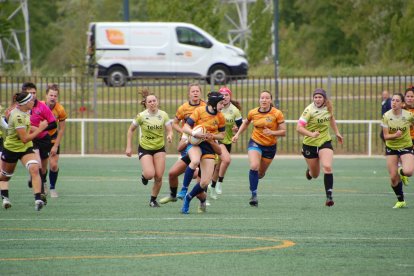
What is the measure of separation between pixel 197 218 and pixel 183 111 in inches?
128

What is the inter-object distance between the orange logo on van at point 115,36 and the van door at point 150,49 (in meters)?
0.37

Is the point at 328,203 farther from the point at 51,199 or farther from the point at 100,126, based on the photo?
the point at 100,126

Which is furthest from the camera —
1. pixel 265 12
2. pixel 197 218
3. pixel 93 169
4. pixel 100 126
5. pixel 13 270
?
pixel 265 12

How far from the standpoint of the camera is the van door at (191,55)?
39938mm

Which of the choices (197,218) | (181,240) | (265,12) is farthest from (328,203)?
(265,12)

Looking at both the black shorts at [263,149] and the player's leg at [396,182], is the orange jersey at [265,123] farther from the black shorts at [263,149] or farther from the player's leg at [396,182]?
the player's leg at [396,182]

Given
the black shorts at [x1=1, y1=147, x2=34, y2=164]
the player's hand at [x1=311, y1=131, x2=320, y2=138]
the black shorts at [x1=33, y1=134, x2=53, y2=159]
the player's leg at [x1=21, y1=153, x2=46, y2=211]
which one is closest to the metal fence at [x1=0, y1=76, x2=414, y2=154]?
the black shorts at [x1=33, y1=134, x2=53, y2=159]

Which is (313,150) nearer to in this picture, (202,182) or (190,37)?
(202,182)

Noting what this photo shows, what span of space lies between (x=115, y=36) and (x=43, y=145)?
2137 centimetres

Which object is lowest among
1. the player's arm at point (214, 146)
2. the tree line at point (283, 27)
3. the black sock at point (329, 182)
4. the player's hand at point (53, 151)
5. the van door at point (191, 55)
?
the black sock at point (329, 182)

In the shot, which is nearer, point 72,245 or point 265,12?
point 72,245

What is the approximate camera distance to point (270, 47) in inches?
2240

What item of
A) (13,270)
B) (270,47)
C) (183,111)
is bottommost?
(13,270)

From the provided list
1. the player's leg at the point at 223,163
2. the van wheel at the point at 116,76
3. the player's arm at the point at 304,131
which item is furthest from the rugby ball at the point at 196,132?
the van wheel at the point at 116,76
